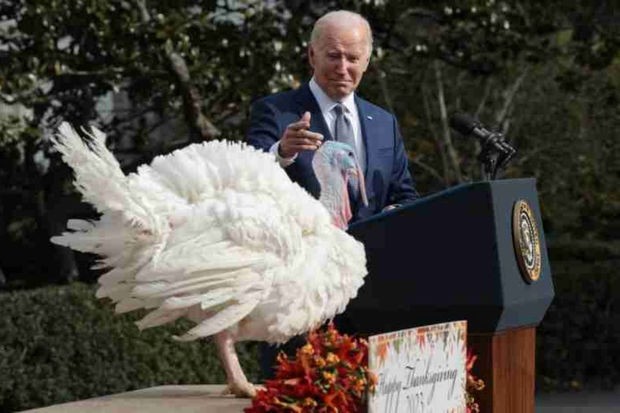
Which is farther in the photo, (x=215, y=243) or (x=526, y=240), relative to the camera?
(x=526, y=240)

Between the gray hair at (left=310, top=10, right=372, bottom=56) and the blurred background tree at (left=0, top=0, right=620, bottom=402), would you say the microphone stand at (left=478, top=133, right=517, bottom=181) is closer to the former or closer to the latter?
the gray hair at (left=310, top=10, right=372, bottom=56)

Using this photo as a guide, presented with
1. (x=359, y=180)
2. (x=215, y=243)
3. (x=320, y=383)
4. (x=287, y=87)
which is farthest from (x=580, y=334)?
(x=320, y=383)

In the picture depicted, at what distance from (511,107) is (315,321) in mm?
12839

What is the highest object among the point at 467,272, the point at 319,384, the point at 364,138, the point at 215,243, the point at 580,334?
the point at 364,138

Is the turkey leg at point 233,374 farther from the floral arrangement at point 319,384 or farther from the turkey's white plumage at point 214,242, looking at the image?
the floral arrangement at point 319,384

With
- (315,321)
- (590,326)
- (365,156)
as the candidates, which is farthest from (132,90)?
(315,321)

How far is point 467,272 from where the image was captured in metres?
4.68

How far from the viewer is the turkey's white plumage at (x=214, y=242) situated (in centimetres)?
416

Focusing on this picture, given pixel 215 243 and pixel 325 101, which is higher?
pixel 325 101

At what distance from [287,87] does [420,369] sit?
6.57 m

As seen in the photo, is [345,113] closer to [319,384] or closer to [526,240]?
[526,240]

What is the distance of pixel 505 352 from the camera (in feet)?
15.8

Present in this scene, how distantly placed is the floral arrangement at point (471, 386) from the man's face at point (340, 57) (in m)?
1.02

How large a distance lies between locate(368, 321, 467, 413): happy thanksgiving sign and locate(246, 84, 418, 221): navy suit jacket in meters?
0.82
